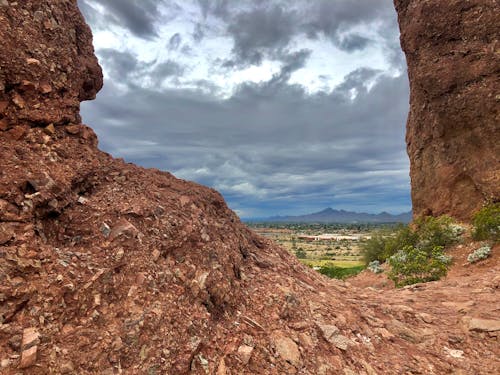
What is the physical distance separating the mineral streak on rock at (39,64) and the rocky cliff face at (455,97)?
2549 centimetres

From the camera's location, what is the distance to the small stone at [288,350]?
5734 mm

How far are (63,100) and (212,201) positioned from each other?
4.13m

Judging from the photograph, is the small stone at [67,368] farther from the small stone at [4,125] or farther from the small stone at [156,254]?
the small stone at [4,125]

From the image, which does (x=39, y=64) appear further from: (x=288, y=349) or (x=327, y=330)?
(x=327, y=330)

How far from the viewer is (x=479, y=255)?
61.9ft

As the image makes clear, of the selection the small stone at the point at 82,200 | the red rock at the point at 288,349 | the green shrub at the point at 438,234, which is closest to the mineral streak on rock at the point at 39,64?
the small stone at the point at 82,200

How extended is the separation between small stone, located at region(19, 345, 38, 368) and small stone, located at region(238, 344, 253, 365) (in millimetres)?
2832

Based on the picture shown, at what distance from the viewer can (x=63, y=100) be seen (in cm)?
695

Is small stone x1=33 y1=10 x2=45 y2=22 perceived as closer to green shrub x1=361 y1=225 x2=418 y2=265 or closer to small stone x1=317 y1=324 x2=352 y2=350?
small stone x1=317 y1=324 x2=352 y2=350

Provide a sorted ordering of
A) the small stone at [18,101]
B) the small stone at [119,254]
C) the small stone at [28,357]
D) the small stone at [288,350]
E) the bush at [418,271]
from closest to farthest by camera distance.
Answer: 1. the small stone at [28,357]
2. the small stone at [119,254]
3. the small stone at [288,350]
4. the small stone at [18,101]
5. the bush at [418,271]

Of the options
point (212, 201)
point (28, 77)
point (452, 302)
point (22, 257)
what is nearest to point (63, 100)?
point (28, 77)

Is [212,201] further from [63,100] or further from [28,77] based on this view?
[28,77]

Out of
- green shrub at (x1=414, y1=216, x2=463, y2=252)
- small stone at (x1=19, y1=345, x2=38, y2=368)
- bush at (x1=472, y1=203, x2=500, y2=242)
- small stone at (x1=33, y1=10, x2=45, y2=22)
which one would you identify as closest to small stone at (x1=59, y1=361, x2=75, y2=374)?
small stone at (x1=19, y1=345, x2=38, y2=368)

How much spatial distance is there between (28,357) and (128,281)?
5.33 feet
